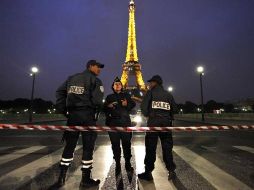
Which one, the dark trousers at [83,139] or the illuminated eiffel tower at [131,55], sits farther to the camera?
the illuminated eiffel tower at [131,55]

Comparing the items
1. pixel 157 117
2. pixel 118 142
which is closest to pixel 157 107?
pixel 157 117

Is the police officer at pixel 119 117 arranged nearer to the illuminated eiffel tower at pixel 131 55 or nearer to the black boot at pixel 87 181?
the black boot at pixel 87 181

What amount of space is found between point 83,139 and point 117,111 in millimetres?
1034

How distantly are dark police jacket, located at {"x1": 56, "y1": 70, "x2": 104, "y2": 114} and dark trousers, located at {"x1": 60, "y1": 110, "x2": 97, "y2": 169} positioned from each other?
113 mm

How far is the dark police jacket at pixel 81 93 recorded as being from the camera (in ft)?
13.0

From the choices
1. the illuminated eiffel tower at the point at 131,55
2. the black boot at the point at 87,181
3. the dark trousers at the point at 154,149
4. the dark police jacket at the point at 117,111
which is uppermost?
the illuminated eiffel tower at the point at 131,55

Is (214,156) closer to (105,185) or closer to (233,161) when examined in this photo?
(233,161)

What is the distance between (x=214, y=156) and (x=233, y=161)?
2.09 feet

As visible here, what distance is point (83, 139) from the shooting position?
3945 millimetres

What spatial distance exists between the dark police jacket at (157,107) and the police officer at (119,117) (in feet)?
1.39

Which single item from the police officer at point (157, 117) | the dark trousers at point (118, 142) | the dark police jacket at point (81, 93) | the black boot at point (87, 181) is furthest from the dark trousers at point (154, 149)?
the dark police jacket at point (81, 93)

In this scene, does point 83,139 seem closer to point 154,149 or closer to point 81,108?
point 81,108

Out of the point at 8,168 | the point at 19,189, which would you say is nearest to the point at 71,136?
the point at 19,189

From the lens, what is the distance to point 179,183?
151 inches
